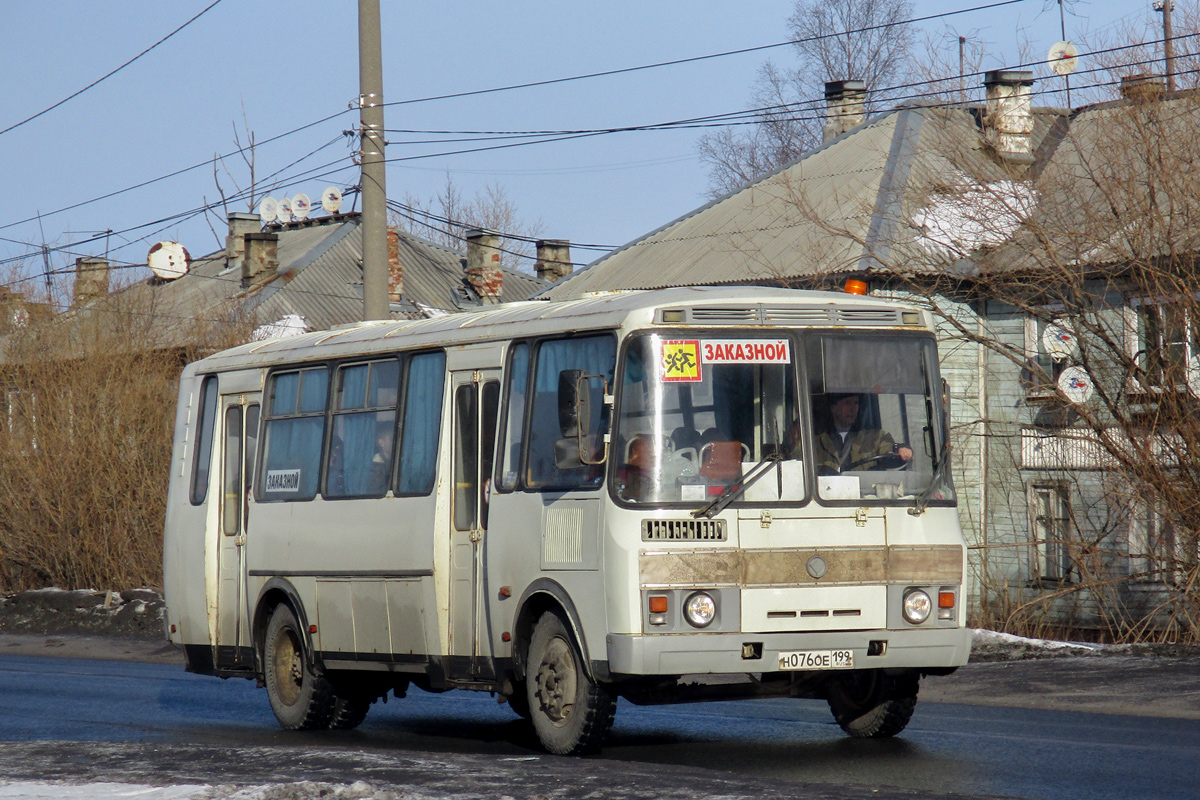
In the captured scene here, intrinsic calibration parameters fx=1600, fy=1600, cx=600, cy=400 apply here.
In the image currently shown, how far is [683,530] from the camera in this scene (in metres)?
8.66

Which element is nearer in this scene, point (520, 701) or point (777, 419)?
point (777, 419)

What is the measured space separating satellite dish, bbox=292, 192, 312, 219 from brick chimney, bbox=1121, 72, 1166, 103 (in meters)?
36.2

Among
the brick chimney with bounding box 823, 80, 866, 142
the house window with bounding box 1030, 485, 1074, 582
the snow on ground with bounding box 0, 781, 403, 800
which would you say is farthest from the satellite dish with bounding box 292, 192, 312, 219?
the snow on ground with bounding box 0, 781, 403, 800

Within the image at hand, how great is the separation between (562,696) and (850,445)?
218cm

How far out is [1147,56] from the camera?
59.8ft

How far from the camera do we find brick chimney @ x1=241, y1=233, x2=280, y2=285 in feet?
152

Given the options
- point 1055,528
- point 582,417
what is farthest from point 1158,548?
point 582,417

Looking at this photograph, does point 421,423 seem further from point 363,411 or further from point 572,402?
point 572,402

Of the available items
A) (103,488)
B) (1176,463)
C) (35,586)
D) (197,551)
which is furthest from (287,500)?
(35,586)

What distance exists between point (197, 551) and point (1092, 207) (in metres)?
10.7

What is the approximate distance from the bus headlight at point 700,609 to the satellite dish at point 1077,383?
10654 mm

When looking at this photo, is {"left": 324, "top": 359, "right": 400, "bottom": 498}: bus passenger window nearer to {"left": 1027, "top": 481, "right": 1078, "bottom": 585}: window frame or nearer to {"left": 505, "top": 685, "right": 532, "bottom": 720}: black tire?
{"left": 505, "top": 685, "right": 532, "bottom": 720}: black tire

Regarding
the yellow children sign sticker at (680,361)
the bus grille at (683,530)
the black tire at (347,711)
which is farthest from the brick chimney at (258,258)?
the bus grille at (683,530)

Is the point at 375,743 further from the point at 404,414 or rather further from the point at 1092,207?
the point at 1092,207
